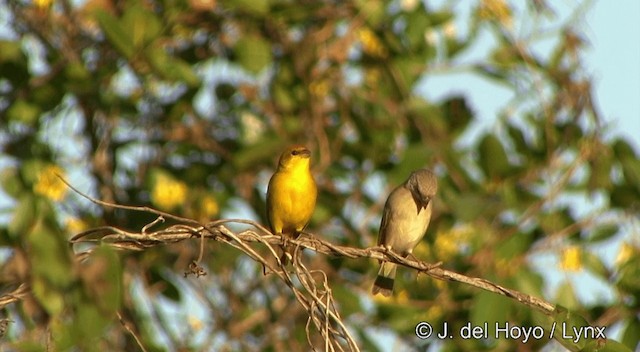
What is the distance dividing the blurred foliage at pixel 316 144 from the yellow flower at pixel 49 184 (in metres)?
0.02

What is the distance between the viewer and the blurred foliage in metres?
5.95

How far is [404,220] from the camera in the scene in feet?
19.2

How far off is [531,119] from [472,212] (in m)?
0.98

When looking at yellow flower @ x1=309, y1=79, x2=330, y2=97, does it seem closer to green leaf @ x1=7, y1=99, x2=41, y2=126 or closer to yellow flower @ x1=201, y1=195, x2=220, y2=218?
yellow flower @ x1=201, y1=195, x2=220, y2=218

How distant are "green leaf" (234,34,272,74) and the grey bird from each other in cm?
109

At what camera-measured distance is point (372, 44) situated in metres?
7.14

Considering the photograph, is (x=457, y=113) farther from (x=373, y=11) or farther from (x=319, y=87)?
(x=319, y=87)

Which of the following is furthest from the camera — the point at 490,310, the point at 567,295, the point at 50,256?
the point at 567,295

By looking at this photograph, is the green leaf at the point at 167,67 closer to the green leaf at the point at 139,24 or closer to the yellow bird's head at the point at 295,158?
the green leaf at the point at 139,24

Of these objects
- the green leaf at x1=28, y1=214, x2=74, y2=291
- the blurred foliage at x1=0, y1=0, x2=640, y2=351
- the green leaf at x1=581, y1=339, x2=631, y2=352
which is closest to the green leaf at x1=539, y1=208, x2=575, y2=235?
the blurred foliage at x1=0, y1=0, x2=640, y2=351

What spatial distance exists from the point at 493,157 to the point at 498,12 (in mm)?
1085

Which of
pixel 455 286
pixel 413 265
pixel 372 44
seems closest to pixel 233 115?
pixel 372 44

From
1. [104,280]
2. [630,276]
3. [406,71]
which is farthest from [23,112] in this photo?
[104,280]

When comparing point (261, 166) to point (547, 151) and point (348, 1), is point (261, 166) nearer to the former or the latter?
point (348, 1)
